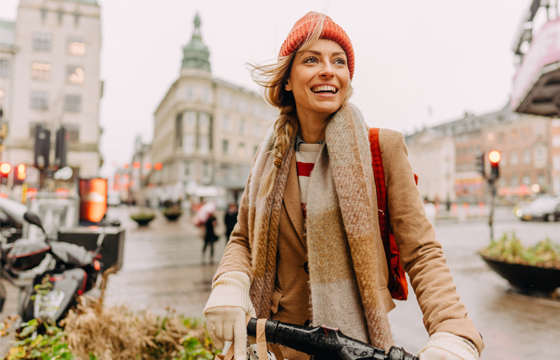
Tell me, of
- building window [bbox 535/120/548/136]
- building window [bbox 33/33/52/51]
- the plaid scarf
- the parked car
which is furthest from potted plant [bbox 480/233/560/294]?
building window [bbox 535/120/548/136]

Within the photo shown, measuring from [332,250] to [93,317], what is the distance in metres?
1.97

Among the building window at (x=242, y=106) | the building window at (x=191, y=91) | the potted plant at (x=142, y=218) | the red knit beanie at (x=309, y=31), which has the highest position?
the building window at (x=191, y=91)

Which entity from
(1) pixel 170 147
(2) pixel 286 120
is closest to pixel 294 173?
(2) pixel 286 120

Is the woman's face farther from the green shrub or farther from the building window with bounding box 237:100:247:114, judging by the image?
the building window with bounding box 237:100:247:114

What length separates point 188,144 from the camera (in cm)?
5084

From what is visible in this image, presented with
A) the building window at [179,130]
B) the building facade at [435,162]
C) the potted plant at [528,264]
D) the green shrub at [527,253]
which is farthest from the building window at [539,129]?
the potted plant at [528,264]

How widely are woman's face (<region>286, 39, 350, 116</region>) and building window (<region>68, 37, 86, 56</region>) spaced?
135 feet

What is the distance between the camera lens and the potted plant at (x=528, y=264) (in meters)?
5.18

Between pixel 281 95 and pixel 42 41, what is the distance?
42.6m

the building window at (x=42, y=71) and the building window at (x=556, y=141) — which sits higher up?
the building window at (x=42, y=71)

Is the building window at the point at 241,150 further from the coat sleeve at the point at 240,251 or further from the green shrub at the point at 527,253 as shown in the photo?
the coat sleeve at the point at 240,251

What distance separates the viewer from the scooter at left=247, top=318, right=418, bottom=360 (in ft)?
3.02

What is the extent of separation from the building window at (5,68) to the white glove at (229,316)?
43.7 m

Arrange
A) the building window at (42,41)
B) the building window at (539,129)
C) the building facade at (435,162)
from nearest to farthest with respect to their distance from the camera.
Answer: the building window at (42,41) < the building window at (539,129) < the building facade at (435,162)
